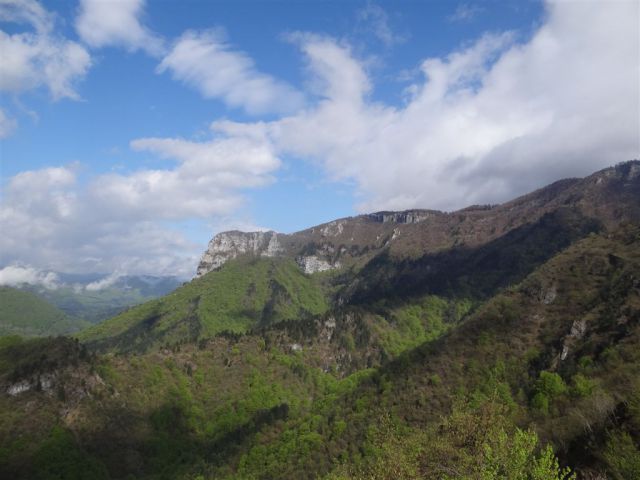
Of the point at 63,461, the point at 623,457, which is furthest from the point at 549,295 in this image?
the point at 63,461

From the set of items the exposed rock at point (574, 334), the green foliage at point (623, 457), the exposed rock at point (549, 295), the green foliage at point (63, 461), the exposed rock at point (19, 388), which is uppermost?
the exposed rock at point (19, 388)

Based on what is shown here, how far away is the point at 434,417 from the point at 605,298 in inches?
2847

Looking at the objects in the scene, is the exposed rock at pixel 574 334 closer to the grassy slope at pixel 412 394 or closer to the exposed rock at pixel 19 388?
the grassy slope at pixel 412 394

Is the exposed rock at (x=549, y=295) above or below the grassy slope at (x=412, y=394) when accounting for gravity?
above

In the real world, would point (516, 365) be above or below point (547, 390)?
above

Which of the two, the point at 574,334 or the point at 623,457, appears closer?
the point at 623,457

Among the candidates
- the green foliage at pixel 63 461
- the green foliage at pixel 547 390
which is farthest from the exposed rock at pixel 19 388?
the green foliage at pixel 547 390

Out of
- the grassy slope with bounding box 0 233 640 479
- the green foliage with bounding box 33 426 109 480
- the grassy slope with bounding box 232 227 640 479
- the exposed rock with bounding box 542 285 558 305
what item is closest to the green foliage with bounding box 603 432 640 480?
the grassy slope with bounding box 232 227 640 479

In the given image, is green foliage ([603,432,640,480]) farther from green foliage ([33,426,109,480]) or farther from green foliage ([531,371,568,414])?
green foliage ([33,426,109,480])

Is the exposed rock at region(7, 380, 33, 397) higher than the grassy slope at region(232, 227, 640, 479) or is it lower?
higher

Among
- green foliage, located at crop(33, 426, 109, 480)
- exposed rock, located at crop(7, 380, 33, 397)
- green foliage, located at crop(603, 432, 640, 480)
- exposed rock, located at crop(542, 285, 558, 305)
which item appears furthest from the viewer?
exposed rock, located at crop(542, 285, 558, 305)

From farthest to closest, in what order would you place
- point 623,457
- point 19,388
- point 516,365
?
point 19,388 → point 516,365 → point 623,457

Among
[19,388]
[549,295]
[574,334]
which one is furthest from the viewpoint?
[549,295]

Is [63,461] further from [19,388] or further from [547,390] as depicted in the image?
[547,390]
